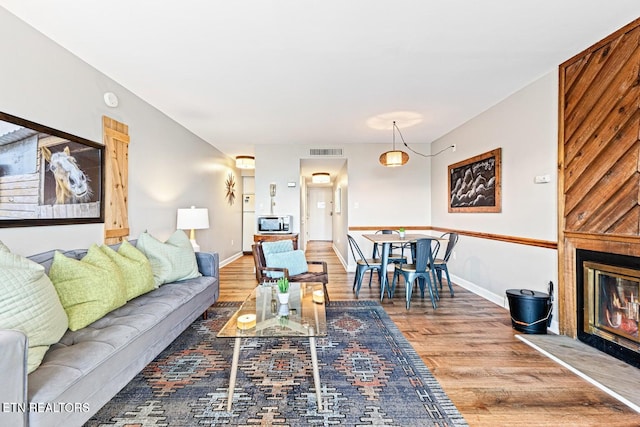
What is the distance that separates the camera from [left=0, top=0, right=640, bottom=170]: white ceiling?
1986 mm

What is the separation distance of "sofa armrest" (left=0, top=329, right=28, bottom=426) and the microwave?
4355 millimetres

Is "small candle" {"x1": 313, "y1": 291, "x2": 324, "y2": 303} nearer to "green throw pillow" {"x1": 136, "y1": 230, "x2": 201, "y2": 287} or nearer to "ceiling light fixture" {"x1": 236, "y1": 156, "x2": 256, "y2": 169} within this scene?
"green throw pillow" {"x1": 136, "y1": 230, "x2": 201, "y2": 287}

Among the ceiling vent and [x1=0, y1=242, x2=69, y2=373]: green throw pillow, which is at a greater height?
the ceiling vent

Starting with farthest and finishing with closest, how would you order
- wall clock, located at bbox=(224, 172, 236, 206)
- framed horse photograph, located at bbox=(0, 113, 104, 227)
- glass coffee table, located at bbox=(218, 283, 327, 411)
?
wall clock, located at bbox=(224, 172, 236, 206) → framed horse photograph, located at bbox=(0, 113, 104, 227) → glass coffee table, located at bbox=(218, 283, 327, 411)

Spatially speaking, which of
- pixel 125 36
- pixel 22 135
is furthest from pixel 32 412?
pixel 125 36

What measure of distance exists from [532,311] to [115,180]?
4041 millimetres

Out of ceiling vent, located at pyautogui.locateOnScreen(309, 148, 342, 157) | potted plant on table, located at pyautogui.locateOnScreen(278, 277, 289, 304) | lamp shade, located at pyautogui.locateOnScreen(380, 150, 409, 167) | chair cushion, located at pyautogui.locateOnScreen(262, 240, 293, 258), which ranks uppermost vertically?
ceiling vent, located at pyautogui.locateOnScreen(309, 148, 342, 157)

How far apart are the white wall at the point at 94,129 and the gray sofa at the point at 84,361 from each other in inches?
36.3

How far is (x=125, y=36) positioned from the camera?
7.43ft

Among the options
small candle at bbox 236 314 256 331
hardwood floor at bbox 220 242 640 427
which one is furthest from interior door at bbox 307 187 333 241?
small candle at bbox 236 314 256 331

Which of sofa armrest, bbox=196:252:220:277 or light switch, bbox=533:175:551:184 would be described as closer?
light switch, bbox=533:175:551:184

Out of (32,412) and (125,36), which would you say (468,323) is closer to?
(32,412)

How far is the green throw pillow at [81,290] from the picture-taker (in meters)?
1.82

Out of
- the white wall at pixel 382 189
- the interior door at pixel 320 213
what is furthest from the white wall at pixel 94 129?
the interior door at pixel 320 213
